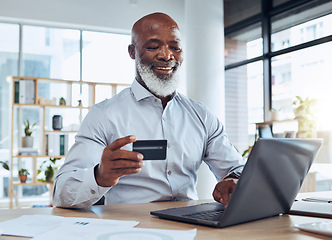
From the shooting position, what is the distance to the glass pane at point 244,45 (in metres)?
5.68

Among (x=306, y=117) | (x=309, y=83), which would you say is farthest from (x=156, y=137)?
(x=309, y=83)

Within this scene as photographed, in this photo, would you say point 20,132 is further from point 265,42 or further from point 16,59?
point 265,42

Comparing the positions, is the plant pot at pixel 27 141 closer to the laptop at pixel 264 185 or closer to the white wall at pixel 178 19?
the white wall at pixel 178 19

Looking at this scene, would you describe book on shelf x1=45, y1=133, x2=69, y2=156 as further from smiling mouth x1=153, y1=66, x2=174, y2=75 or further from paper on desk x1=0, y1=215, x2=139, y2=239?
paper on desk x1=0, y1=215, x2=139, y2=239

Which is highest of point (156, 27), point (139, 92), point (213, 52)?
point (213, 52)

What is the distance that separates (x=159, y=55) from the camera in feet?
5.59

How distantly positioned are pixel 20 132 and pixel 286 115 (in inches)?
153

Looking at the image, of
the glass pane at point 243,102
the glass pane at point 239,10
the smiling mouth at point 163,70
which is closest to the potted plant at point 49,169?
the glass pane at point 243,102

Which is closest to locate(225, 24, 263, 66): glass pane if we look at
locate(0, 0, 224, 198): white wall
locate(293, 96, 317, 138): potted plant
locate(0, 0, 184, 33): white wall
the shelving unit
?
locate(0, 0, 224, 198): white wall

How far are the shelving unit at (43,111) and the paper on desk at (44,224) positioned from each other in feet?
15.0

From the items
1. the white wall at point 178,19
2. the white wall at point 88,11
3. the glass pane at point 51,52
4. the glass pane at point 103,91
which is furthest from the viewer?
the glass pane at point 103,91

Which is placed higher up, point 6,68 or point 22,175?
point 6,68

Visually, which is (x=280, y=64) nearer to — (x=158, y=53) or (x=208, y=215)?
(x=158, y=53)

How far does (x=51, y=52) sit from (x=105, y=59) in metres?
0.87
